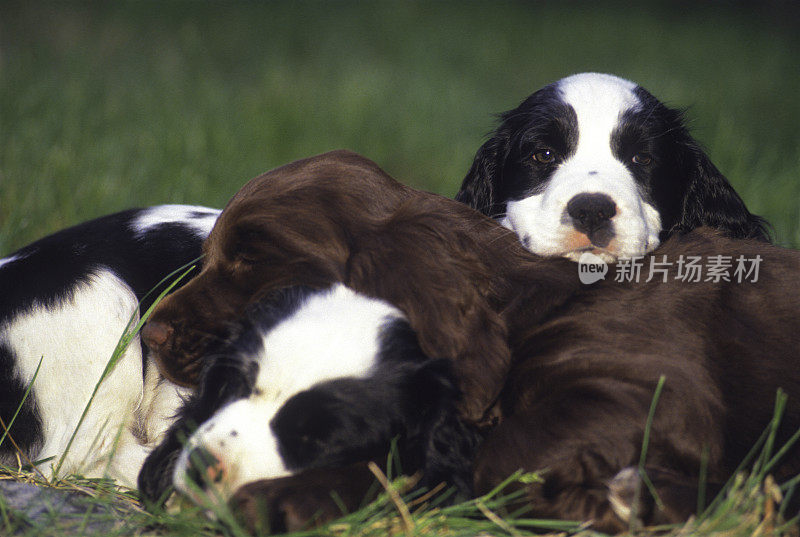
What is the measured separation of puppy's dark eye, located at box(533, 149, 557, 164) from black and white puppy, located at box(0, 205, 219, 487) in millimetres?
1288

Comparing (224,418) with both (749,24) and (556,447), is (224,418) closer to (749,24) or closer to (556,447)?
(556,447)

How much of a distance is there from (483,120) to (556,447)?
21.0ft

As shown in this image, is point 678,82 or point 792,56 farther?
point 792,56

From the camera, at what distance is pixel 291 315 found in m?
2.00

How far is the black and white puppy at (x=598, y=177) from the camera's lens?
252cm

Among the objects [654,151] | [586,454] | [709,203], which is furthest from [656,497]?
[709,203]

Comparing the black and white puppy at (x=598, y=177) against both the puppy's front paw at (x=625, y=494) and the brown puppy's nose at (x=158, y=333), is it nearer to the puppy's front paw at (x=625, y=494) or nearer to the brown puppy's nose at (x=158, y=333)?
the puppy's front paw at (x=625, y=494)

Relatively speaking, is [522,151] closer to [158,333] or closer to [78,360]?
[158,333]

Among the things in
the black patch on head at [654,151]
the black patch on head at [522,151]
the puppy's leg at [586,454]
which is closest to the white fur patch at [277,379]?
the puppy's leg at [586,454]

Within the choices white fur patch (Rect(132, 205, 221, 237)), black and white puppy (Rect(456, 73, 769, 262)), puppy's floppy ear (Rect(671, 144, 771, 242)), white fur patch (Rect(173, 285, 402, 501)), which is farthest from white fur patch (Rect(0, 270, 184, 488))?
puppy's floppy ear (Rect(671, 144, 771, 242))

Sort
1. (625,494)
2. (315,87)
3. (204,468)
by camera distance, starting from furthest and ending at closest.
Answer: (315,87) < (625,494) < (204,468)

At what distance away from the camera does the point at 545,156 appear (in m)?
2.93

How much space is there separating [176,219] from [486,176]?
3.90ft

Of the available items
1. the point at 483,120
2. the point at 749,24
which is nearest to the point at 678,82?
the point at 483,120
